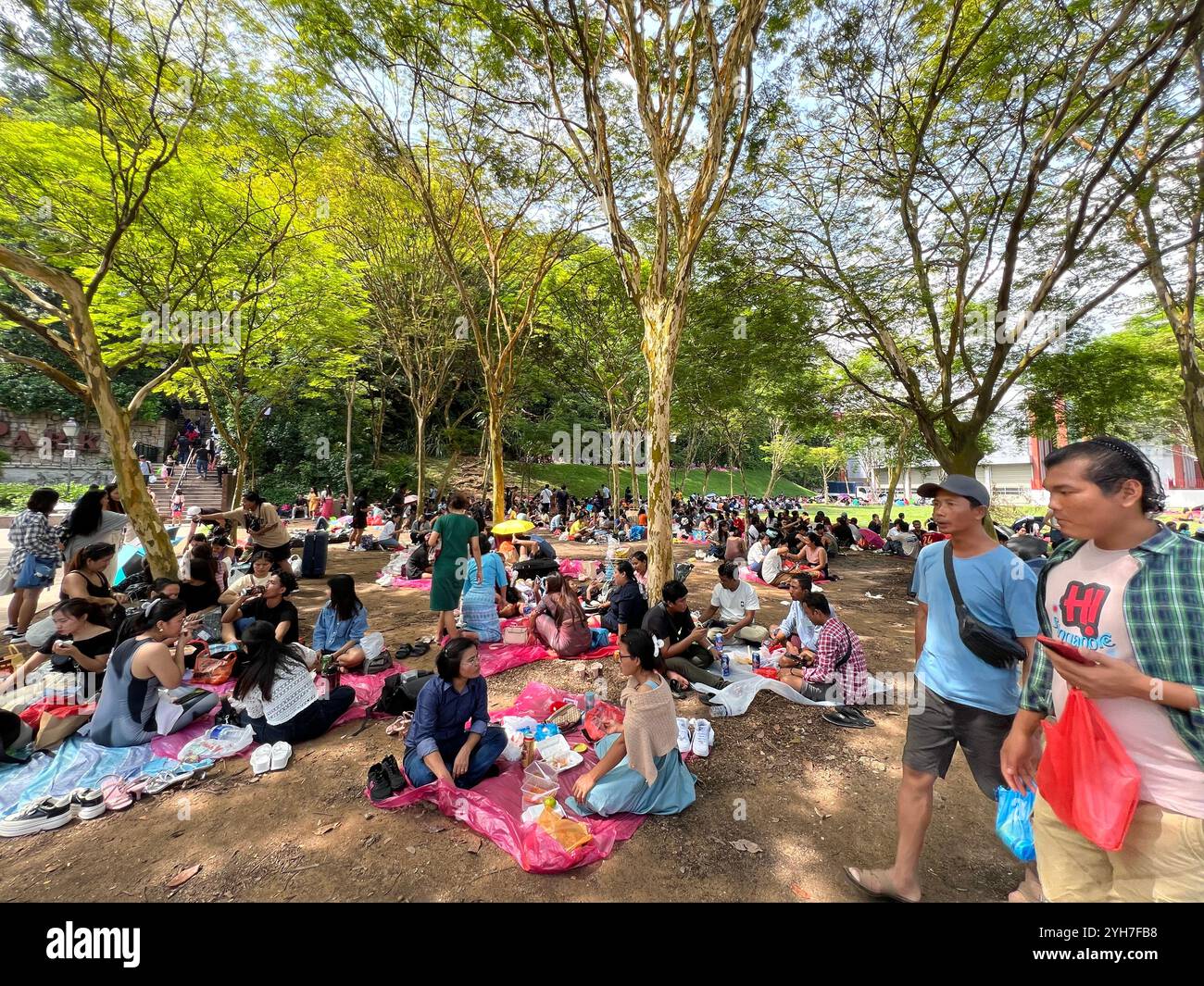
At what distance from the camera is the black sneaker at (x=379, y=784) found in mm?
3301

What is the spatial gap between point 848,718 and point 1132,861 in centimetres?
323

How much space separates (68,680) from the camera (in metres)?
4.39

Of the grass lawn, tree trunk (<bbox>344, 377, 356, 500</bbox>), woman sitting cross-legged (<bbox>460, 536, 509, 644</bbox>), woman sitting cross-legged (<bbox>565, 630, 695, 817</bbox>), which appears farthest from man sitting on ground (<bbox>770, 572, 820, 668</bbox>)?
tree trunk (<bbox>344, 377, 356, 500</bbox>)

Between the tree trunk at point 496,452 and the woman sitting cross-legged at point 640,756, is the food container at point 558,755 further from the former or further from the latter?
the tree trunk at point 496,452

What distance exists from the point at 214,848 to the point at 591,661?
3765mm

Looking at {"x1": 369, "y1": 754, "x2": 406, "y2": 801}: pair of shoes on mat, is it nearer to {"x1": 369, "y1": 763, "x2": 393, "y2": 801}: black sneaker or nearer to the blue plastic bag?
{"x1": 369, "y1": 763, "x2": 393, "y2": 801}: black sneaker

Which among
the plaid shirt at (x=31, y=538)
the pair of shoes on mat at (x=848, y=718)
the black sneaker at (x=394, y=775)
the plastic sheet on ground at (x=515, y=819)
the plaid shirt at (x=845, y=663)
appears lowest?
the pair of shoes on mat at (x=848, y=718)

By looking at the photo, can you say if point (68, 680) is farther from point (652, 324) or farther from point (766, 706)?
point (652, 324)

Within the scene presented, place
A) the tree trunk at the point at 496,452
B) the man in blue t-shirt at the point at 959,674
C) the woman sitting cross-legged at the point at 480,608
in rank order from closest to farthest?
the man in blue t-shirt at the point at 959,674
the woman sitting cross-legged at the point at 480,608
the tree trunk at the point at 496,452

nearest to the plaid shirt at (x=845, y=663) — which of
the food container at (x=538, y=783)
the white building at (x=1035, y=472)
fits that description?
the food container at (x=538, y=783)

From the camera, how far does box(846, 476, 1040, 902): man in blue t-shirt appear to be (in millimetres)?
2266

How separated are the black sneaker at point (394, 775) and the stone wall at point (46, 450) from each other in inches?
1037

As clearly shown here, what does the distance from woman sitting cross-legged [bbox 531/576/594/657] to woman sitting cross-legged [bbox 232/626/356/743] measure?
8.50 ft
